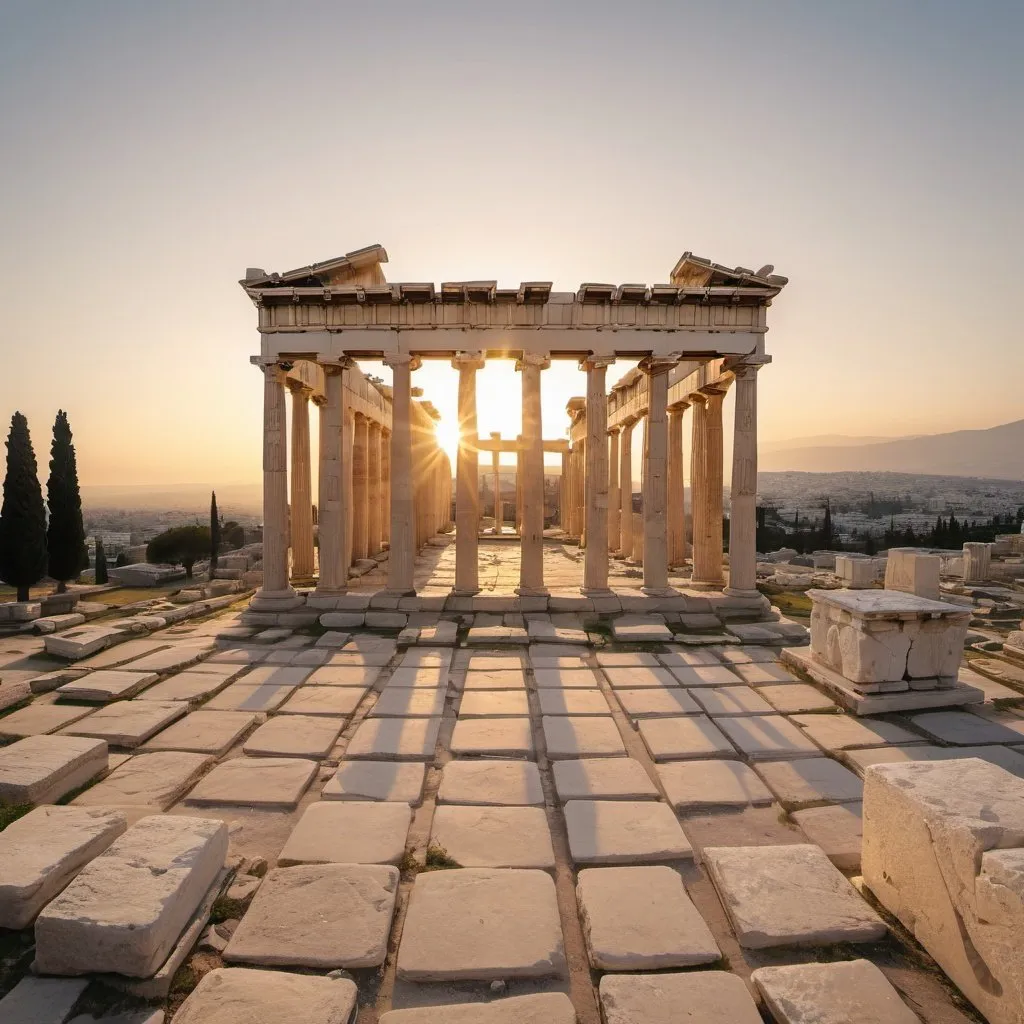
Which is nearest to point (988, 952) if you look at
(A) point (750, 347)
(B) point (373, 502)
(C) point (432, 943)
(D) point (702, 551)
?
(C) point (432, 943)

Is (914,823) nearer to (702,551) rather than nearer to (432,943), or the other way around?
(432,943)

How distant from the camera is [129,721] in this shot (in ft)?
21.0

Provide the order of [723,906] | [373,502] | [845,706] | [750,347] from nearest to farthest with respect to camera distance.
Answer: [723,906]
[845,706]
[750,347]
[373,502]

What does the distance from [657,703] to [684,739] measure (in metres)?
1.08

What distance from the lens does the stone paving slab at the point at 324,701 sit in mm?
7000

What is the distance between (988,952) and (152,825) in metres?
4.72

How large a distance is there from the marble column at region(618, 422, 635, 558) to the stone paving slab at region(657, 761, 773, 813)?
13.4 meters

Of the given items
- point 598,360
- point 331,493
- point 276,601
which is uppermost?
point 598,360

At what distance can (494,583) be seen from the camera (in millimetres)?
15094

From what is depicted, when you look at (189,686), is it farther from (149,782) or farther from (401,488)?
(401,488)

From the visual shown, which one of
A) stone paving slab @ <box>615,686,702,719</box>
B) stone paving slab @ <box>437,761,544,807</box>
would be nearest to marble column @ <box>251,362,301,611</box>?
stone paving slab @ <box>615,686,702,719</box>

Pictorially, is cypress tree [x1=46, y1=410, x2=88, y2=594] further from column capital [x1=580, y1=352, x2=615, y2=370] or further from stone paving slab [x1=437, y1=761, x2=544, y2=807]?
stone paving slab [x1=437, y1=761, x2=544, y2=807]

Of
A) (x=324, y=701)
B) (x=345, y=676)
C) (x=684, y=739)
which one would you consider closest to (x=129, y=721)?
(x=324, y=701)

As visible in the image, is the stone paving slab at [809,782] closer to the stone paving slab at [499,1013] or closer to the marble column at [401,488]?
the stone paving slab at [499,1013]
